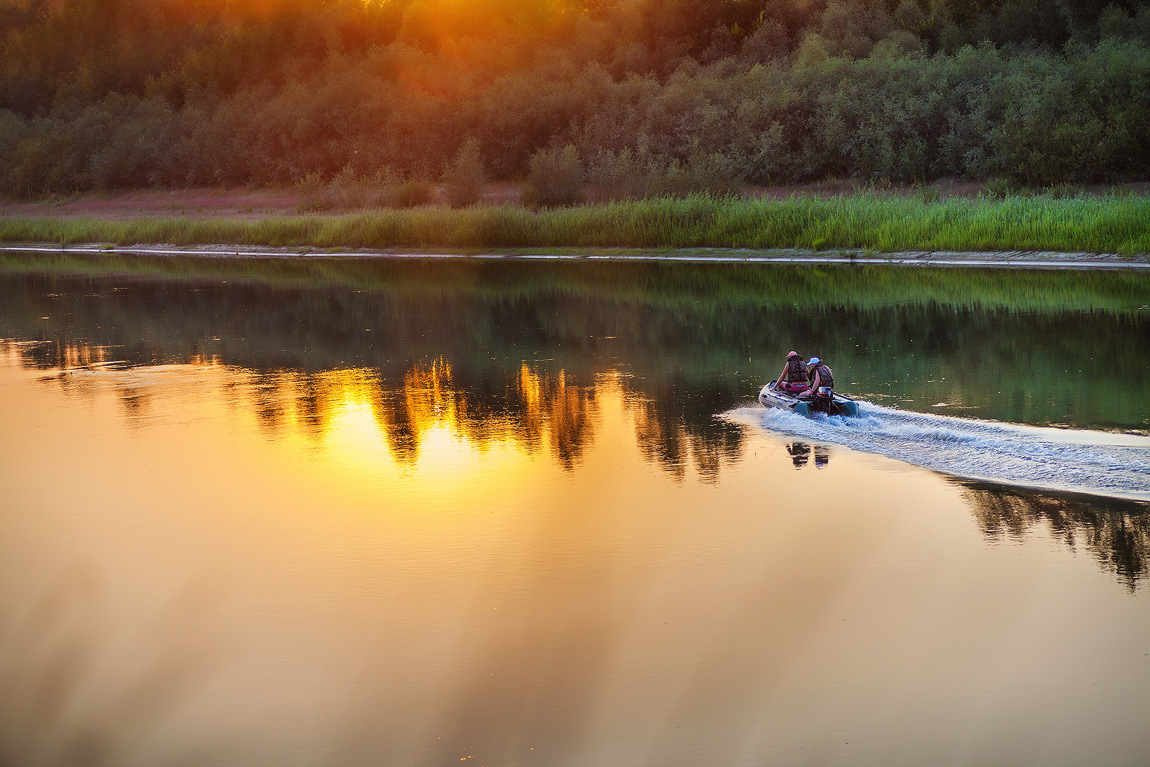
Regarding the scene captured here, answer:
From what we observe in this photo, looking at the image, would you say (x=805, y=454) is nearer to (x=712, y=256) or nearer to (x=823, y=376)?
(x=823, y=376)

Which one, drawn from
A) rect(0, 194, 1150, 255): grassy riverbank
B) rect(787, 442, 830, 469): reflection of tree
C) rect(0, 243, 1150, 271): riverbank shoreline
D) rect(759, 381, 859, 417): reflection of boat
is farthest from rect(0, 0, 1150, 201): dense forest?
rect(787, 442, 830, 469): reflection of tree

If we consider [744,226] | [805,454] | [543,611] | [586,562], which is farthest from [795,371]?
[744,226]

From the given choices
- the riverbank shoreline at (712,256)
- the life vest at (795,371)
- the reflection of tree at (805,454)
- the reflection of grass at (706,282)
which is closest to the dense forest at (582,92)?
the riverbank shoreline at (712,256)

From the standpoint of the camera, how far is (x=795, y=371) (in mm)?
15664

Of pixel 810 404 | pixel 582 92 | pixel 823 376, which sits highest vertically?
pixel 582 92

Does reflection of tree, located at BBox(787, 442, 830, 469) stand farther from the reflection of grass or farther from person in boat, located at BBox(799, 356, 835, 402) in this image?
the reflection of grass

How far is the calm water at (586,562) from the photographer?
23.3 feet

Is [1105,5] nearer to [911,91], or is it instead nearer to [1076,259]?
[911,91]

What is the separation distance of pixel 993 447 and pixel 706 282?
2201 centimetres

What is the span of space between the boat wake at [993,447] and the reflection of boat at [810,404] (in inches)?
3.4

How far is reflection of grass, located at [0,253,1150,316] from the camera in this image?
27.5m

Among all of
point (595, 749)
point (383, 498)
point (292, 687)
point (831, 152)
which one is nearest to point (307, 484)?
point (383, 498)

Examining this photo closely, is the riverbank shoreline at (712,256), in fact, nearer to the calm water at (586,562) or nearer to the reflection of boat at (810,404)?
the calm water at (586,562)

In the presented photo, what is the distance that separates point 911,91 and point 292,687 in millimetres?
54834
